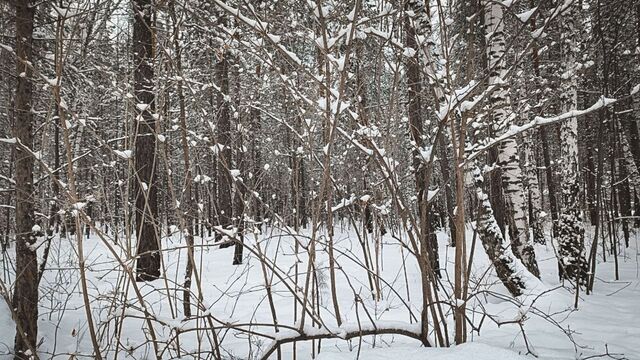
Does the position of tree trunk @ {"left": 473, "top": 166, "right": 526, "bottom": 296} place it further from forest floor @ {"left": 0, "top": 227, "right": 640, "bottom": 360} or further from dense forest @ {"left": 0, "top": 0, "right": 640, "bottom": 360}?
forest floor @ {"left": 0, "top": 227, "right": 640, "bottom": 360}

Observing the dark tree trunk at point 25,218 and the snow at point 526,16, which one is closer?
the snow at point 526,16

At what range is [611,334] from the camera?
291 centimetres

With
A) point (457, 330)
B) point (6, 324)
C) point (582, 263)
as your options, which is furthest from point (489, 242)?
point (6, 324)

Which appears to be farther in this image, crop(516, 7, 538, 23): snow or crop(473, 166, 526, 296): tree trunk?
crop(473, 166, 526, 296): tree trunk

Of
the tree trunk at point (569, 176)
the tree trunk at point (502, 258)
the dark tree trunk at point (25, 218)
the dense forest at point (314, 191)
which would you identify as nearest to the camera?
the dense forest at point (314, 191)

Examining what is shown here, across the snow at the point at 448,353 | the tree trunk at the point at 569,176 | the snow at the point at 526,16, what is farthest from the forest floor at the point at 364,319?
the snow at the point at 526,16

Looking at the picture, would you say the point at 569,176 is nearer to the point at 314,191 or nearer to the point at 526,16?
the point at 314,191

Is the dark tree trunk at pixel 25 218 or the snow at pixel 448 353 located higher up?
the dark tree trunk at pixel 25 218

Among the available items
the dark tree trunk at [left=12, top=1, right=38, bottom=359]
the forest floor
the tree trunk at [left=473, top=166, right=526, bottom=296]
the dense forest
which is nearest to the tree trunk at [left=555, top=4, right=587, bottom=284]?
the dense forest

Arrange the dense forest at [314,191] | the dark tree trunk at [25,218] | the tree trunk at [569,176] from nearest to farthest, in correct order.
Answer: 1. the dense forest at [314,191]
2. the dark tree trunk at [25,218]
3. the tree trunk at [569,176]

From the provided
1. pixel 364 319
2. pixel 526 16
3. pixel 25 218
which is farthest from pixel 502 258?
pixel 25 218

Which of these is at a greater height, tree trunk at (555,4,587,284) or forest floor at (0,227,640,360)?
tree trunk at (555,4,587,284)

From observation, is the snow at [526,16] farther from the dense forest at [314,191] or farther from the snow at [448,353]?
the snow at [448,353]

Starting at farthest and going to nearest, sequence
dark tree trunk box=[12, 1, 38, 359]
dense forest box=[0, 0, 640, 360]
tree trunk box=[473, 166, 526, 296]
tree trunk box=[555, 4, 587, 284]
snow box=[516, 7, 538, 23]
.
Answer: tree trunk box=[555, 4, 587, 284], tree trunk box=[473, 166, 526, 296], dark tree trunk box=[12, 1, 38, 359], dense forest box=[0, 0, 640, 360], snow box=[516, 7, 538, 23]
